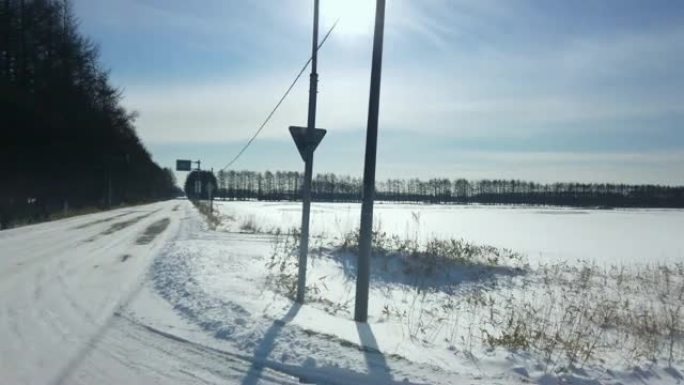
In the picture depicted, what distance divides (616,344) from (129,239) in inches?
626

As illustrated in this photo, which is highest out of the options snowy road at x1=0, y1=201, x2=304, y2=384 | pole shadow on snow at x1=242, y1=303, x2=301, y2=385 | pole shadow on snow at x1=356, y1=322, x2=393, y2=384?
pole shadow on snow at x1=356, y1=322, x2=393, y2=384

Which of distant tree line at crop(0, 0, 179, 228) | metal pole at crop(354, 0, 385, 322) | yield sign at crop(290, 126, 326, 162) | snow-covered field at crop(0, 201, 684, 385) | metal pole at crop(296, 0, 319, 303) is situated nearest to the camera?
snow-covered field at crop(0, 201, 684, 385)

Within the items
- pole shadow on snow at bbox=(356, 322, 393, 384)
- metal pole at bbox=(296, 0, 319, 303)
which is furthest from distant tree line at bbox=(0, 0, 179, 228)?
pole shadow on snow at bbox=(356, 322, 393, 384)

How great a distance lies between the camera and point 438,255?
15.2 meters

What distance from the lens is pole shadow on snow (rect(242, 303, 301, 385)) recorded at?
4811mm

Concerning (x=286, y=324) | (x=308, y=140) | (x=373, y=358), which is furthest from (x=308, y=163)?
(x=373, y=358)

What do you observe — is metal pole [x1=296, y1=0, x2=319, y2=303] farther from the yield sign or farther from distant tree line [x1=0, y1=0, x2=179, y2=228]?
distant tree line [x1=0, y1=0, x2=179, y2=228]

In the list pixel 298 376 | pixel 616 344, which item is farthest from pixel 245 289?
pixel 616 344

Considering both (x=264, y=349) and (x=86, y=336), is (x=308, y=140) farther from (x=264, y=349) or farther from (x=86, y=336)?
(x=86, y=336)

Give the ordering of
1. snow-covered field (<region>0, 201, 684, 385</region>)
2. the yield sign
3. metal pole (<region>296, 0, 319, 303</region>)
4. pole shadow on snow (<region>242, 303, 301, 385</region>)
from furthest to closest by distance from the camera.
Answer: metal pole (<region>296, 0, 319, 303</region>)
the yield sign
snow-covered field (<region>0, 201, 684, 385</region>)
pole shadow on snow (<region>242, 303, 301, 385</region>)

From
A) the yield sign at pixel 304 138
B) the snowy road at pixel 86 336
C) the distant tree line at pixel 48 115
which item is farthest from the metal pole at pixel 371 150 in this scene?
the distant tree line at pixel 48 115

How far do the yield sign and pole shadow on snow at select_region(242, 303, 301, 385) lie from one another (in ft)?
8.22

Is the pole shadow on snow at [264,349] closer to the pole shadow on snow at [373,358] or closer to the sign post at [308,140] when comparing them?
the pole shadow on snow at [373,358]

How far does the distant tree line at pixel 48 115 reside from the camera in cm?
3145
